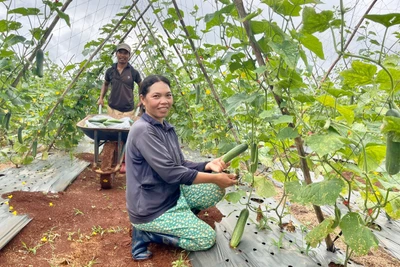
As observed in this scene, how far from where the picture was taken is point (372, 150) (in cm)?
160

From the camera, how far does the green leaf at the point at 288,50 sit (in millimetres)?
1411

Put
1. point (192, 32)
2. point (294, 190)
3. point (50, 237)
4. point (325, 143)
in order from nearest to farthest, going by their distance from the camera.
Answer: point (325, 143)
point (294, 190)
point (50, 237)
point (192, 32)

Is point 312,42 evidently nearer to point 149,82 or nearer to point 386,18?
point 386,18

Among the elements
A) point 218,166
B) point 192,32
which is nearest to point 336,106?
point 218,166

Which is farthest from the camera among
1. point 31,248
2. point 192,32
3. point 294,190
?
point 192,32

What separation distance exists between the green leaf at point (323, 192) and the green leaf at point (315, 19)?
71 centimetres

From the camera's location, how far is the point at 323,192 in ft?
4.88

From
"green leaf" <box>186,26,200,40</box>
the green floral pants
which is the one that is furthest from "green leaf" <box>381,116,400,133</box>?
"green leaf" <box>186,26,200,40</box>

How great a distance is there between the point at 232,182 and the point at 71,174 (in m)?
2.92

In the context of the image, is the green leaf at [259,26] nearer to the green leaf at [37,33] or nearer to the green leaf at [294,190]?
the green leaf at [294,190]

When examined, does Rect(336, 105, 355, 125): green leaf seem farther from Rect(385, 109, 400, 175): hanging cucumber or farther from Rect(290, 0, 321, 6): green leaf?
Rect(290, 0, 321, 6): green leaf

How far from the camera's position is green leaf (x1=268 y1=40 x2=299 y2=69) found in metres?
1.41

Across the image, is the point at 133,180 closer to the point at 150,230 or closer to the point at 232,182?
the point at 150,230

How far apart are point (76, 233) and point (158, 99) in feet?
4.79
